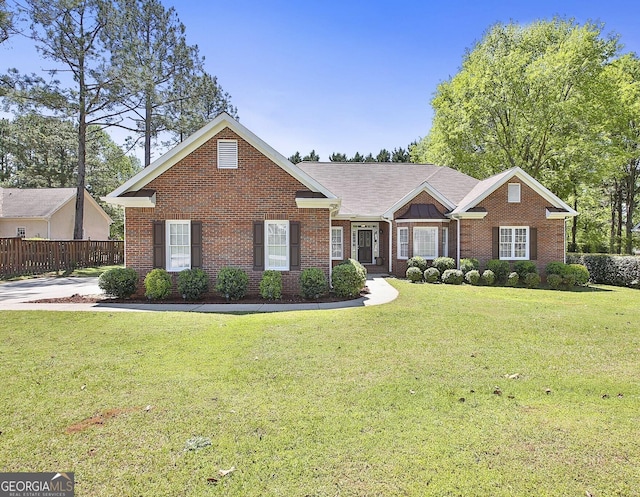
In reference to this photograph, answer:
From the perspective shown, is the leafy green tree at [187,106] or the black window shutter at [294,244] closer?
the black window shutter at [294,244]

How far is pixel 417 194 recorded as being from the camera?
19.8 metres

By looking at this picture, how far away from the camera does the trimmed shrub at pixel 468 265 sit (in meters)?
18.0

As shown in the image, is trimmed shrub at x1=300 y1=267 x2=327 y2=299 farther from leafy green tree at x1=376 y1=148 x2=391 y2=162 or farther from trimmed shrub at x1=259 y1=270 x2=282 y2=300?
leafy green tree at x1=376 y1=148 x2=391 y2=162

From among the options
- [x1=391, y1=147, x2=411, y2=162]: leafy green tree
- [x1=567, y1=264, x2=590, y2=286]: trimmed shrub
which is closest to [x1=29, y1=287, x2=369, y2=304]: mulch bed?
[x1=567, y1=264, x2=590, y2=286]: trimmed shrub

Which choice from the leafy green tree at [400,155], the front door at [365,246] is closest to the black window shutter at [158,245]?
the front door at [365,246]

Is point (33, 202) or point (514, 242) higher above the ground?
point (33, 202)

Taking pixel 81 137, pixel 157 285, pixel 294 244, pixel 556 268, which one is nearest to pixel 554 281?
pixel 556 268

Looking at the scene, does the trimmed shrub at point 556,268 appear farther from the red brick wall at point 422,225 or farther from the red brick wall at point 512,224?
the red brick wall at point 422,225

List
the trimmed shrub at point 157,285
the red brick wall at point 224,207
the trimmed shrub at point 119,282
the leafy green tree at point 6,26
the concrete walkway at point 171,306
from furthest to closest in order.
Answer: the leafy green tree at point 6,26 < the red brick wall at point 224,207 < the trimmed shrub at point 157,285 < the trimmed shrub at point 119,282 < the concrete walkway at point 171,306

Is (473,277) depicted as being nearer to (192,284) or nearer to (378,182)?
(378,182)

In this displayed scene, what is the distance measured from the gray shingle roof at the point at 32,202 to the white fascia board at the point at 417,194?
2817 cm

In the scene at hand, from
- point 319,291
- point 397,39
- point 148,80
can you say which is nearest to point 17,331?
point 319,291

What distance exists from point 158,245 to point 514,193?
16.2m

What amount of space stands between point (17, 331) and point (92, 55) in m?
22.5
